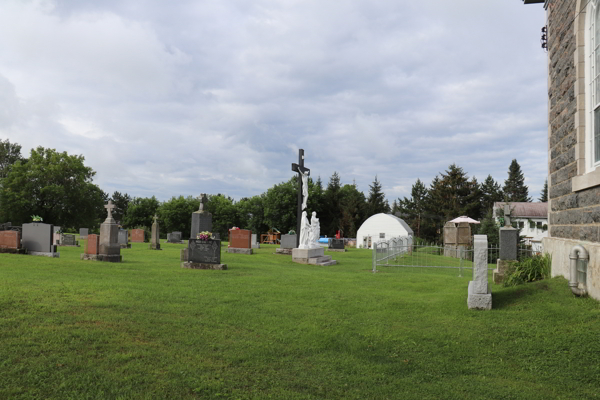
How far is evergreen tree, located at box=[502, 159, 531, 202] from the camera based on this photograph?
71.2 metres

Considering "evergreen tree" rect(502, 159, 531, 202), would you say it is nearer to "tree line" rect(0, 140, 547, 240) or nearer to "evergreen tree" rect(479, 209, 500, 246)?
"tree line" rect(0, 140, 547, 240)

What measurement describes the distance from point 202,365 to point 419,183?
63870mm

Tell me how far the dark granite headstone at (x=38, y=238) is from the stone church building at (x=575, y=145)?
16174 mm

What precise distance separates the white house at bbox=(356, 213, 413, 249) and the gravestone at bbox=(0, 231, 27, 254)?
27932 millimetres

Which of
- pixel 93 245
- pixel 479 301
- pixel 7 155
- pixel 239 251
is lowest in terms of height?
pixel 239 251

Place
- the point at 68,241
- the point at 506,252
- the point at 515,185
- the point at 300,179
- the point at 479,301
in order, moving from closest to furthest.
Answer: the point at 479,301 → the point at 506,252 → the point at 300,179 → the point at 68,241 → the point at 515,185

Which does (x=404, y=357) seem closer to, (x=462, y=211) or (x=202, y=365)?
(x=202, y=365)

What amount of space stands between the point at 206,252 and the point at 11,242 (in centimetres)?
803

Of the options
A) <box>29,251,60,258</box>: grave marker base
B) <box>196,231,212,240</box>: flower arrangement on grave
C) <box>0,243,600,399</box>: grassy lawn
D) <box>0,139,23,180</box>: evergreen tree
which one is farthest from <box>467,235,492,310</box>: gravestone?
<box>0,139,23,180</box>: evergreen tree

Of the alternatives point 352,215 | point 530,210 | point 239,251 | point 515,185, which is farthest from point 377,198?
point 239,251

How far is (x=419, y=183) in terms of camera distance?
215ft

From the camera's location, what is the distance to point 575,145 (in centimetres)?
739

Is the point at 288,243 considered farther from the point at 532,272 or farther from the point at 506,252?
the point at 532,272

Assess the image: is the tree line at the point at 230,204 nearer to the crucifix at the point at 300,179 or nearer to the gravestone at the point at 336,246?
the gravestone at the point at 336,246
